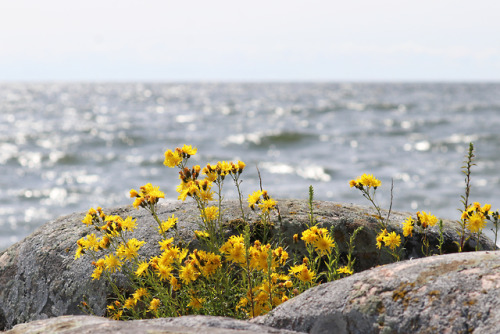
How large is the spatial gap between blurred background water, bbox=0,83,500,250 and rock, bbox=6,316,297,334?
8440 mm

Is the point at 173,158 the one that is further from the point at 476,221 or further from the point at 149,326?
the point at 476,221

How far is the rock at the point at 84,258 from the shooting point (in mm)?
3678

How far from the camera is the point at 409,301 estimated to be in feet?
6.79

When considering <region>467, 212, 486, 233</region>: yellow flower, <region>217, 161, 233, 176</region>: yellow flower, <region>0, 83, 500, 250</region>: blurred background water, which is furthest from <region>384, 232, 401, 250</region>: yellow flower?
<region>0, 83, 500, 250</region>: blurred background water

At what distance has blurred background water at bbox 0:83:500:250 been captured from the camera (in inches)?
541

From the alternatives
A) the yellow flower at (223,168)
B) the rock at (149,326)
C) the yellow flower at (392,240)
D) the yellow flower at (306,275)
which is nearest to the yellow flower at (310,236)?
the yellow flower at (306,275)

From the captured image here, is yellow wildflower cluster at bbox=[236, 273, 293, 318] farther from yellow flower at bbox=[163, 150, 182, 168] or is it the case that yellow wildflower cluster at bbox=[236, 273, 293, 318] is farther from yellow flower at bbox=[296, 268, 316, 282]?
yellow flower at bbox=[163, 150, 182, 168]

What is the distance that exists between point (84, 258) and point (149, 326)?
1.90 m

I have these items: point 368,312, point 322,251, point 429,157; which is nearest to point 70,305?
point 322,251

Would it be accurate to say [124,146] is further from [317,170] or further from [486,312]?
[486,312]

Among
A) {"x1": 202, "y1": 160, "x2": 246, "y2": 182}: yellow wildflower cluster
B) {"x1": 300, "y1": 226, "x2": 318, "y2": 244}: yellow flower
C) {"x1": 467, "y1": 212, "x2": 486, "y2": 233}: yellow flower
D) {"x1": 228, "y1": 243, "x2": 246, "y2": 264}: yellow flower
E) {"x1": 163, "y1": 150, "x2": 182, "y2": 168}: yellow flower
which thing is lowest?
{"x1": 228, "y1": 243, "x2": 246, "y2": 264}: yellow flower

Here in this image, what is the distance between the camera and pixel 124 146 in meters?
22.2

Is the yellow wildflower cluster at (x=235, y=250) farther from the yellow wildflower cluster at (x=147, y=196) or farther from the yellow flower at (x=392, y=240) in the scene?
the yellow flower at (x=392, y=240)

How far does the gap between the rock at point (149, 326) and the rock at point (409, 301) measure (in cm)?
20
